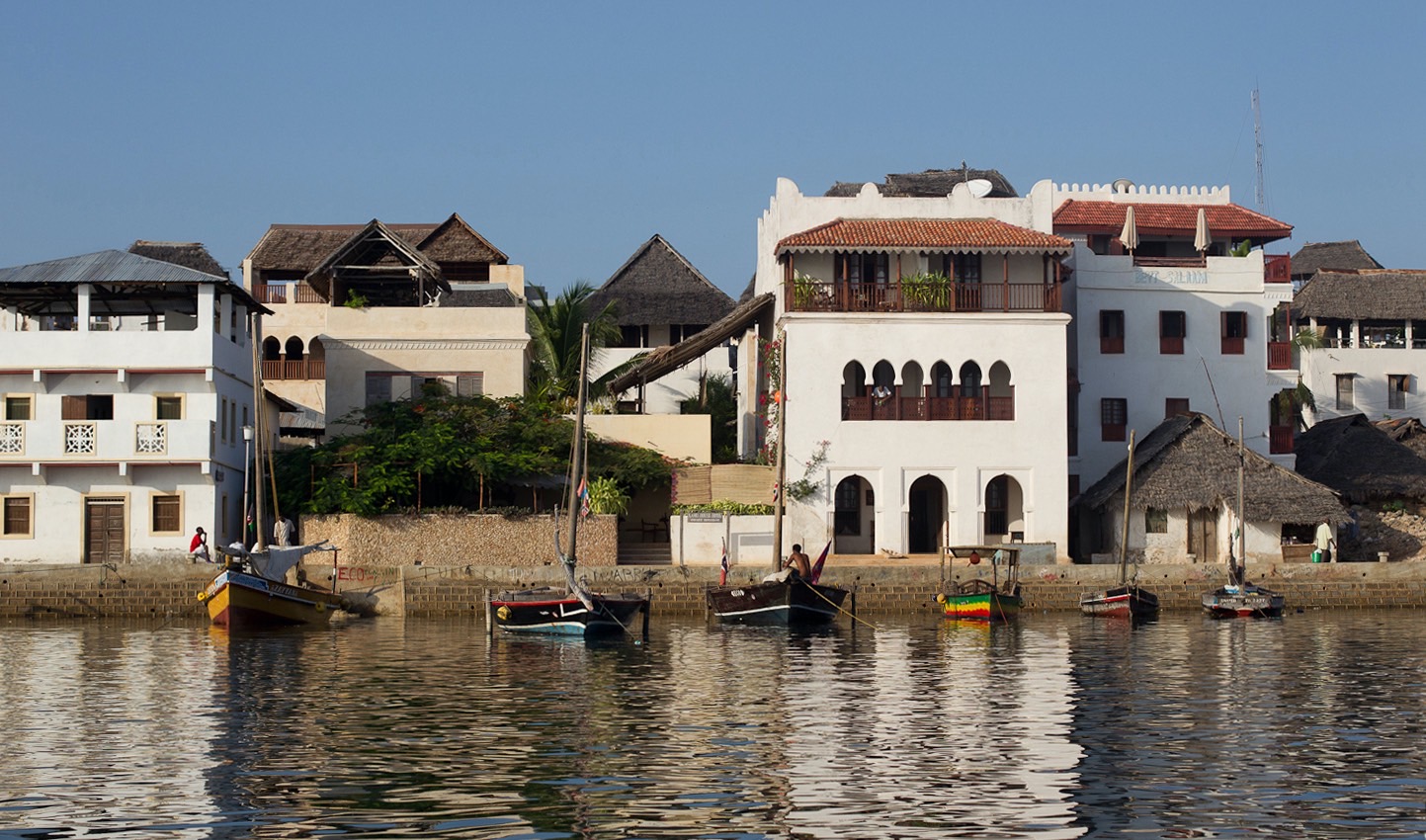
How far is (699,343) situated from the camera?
52.4 metres

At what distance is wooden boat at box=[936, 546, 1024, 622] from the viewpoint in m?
40.7

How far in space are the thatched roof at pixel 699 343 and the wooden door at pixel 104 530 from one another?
653 inches

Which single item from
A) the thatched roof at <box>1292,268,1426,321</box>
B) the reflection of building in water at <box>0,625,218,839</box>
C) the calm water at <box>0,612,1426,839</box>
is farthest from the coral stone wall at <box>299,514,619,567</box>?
the thatched roof at <box>1292,268,1426,321</box>

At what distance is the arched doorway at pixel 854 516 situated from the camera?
47.9 meters

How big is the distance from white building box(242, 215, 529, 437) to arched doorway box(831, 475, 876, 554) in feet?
35.5

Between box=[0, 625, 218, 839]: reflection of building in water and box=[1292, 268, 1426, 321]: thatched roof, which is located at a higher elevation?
box=[1292, 268, 1426, 321]: thatched roof

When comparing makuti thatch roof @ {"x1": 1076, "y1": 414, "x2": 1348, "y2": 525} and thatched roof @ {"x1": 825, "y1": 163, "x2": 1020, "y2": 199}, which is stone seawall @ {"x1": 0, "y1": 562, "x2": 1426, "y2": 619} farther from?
thatched roof @ {"x1": 825, "y1": 163, "x2": 1020, "y2": 199}

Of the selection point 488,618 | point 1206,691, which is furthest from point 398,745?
point 488,618

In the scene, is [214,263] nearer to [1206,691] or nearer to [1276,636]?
[1276,636]

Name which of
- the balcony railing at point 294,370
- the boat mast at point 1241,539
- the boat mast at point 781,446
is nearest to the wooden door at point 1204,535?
the boat mast at point 1241,539

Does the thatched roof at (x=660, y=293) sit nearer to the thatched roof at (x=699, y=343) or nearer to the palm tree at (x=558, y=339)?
the palm tree at (x=558, y=339)

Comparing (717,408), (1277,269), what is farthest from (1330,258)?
(717,408)

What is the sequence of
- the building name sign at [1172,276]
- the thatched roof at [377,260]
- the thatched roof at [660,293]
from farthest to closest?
the thatched roof at [660,293] < the thatched roof at [377,260] < the building name sign at [1172,276]

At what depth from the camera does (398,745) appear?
19.8m
